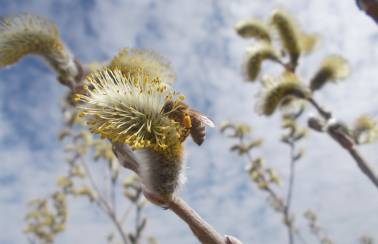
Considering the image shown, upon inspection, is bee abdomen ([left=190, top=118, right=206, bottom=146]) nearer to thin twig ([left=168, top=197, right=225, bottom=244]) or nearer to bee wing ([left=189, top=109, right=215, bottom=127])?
bee wing ([left=189, top=109, right=215, bottom=127])

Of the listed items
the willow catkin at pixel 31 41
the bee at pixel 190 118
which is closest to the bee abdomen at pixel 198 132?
the bee at pixel 190 118

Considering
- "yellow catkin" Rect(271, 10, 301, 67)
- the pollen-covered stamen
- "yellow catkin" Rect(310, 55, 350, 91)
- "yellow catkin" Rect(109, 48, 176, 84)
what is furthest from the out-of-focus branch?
the pollen-covered stamen

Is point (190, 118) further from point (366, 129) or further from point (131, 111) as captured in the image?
point (366, 129)

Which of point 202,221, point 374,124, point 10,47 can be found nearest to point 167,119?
point 202,221

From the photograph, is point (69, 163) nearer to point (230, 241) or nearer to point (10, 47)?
point (10, 47)

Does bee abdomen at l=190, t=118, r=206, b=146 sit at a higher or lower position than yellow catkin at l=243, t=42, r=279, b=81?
lower

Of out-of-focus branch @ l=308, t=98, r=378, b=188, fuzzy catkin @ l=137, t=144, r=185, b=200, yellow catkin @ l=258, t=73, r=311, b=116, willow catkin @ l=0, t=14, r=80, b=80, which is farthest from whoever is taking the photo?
yellow catkin @ l=258, t=73, r=311, b=116
